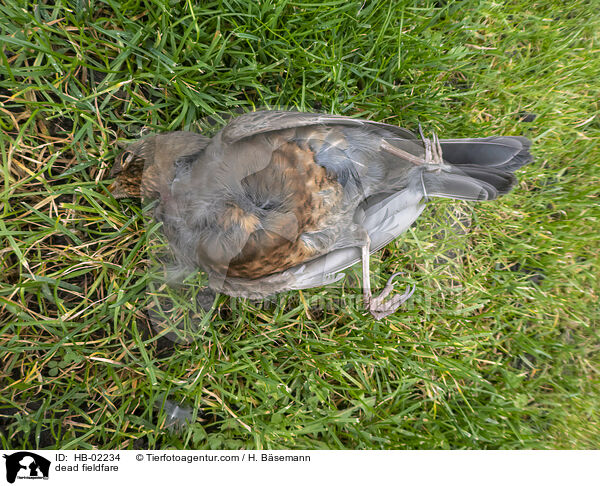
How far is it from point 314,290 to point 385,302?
447mm

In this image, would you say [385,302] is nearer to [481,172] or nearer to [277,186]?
[481,172]

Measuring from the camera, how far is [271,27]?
6.46 ft

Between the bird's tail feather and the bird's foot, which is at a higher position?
the bird's tail feather

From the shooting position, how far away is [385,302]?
2168 millimetres
